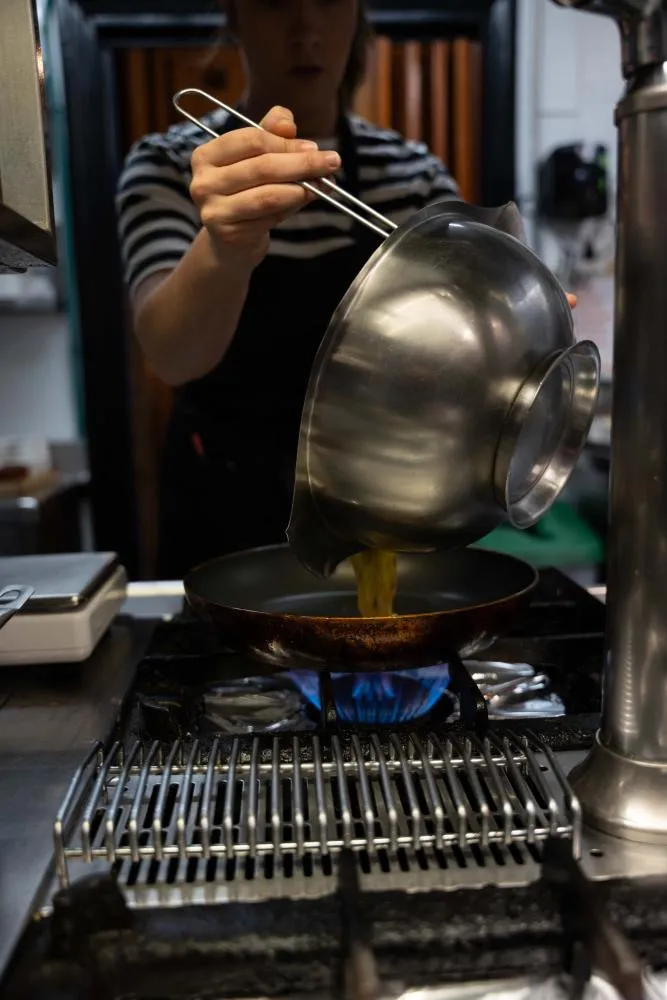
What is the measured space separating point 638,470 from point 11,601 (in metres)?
0.37

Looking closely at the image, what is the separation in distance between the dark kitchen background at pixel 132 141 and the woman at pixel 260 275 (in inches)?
38.6

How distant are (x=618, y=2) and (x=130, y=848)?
1.64 feet

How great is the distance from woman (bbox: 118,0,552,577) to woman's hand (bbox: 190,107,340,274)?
34 centimetres

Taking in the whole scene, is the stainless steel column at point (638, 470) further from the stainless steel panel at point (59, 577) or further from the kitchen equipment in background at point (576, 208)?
the kitchen equipment in background at point (576, 208)

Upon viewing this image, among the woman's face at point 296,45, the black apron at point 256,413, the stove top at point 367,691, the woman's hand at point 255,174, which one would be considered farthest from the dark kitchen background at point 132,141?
the woman's hand at point 255,174

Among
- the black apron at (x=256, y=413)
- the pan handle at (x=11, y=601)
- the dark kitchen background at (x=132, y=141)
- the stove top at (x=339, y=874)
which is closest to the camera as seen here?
the stove top at (x=339, y=874)

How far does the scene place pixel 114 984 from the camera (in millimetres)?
382

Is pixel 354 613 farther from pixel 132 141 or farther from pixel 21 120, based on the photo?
pixel 132 141

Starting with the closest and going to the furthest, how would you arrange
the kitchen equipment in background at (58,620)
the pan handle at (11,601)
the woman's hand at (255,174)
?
the pan handle at (11,601)
the woman's hand at (255,174)
the kitchen equipment in background at (58,620)

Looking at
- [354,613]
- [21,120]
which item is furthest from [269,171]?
[354,613]

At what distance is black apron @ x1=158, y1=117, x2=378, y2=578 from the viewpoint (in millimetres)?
1338

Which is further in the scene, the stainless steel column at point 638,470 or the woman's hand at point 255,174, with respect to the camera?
the woman's hand at point 255,174

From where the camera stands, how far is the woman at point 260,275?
118 centimetres

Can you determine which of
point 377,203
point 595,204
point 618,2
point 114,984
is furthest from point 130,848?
point 595,204
